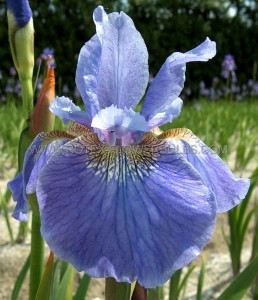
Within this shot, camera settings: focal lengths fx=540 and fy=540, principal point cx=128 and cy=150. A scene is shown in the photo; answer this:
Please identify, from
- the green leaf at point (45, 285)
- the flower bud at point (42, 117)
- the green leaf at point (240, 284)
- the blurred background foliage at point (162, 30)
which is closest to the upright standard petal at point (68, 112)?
the flower bud at point (42, 117)

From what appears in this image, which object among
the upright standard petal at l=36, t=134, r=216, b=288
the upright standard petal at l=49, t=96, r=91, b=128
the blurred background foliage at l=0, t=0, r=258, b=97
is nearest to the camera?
the upright standard petal at l=36, t=134, r=216, b=288

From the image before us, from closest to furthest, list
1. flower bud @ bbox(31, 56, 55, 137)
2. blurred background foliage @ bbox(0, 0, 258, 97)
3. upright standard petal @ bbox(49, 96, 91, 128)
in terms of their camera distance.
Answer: upright standard petal @ bbox(49, 96, 91, 128)
flower bud @ bbox(31, 56, 55, 137)
blurred background foliage @ bbox(0, 0, 258, 97)

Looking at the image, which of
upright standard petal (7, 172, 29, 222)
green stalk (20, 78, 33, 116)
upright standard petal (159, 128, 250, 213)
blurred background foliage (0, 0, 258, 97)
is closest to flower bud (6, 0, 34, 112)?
green stalk (20, 78, 33, 116)

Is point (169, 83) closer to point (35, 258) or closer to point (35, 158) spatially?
point (35, 158)

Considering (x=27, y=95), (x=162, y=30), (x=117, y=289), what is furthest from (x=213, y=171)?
(x=162, y=30)

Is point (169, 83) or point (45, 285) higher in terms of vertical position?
point (169, 83)

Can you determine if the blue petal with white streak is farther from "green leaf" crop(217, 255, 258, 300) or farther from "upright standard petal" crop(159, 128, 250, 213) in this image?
"green leaf" crop(217, 255, 258, 300)

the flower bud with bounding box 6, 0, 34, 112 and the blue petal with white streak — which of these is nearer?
the blue petal with white streak
